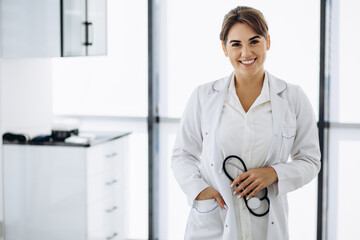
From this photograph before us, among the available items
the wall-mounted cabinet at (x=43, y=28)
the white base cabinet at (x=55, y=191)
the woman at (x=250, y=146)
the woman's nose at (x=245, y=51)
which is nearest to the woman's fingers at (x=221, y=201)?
the woman at (x=250, y=146)

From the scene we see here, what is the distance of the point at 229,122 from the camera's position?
176 cm

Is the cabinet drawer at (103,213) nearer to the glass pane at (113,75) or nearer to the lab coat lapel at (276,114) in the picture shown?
the glass pane at (113,75)

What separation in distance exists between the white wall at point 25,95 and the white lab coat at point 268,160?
5.01ft

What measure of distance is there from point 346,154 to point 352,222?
46 cm

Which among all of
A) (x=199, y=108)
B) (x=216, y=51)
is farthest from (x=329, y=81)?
(x=199, y=108)

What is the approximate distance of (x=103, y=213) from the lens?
3.11 metres

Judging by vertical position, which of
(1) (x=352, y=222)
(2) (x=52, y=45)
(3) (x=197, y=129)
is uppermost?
(2) (x=52, y=45)

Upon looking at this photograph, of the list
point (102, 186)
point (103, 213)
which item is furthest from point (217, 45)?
point (103, 213)

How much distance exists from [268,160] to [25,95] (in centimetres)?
194

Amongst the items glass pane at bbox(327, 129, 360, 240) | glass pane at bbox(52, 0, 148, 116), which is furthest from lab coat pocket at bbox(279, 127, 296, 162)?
glass pane at bbox(52, 0, 148, 116)

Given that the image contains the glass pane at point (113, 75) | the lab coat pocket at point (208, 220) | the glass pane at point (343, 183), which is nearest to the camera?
the lab coat pocket at point (208, 220)

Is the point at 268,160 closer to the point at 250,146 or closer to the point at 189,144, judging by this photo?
the point at 250,146

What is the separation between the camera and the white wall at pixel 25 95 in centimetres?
294

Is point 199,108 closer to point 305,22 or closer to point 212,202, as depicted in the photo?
point 212,202
